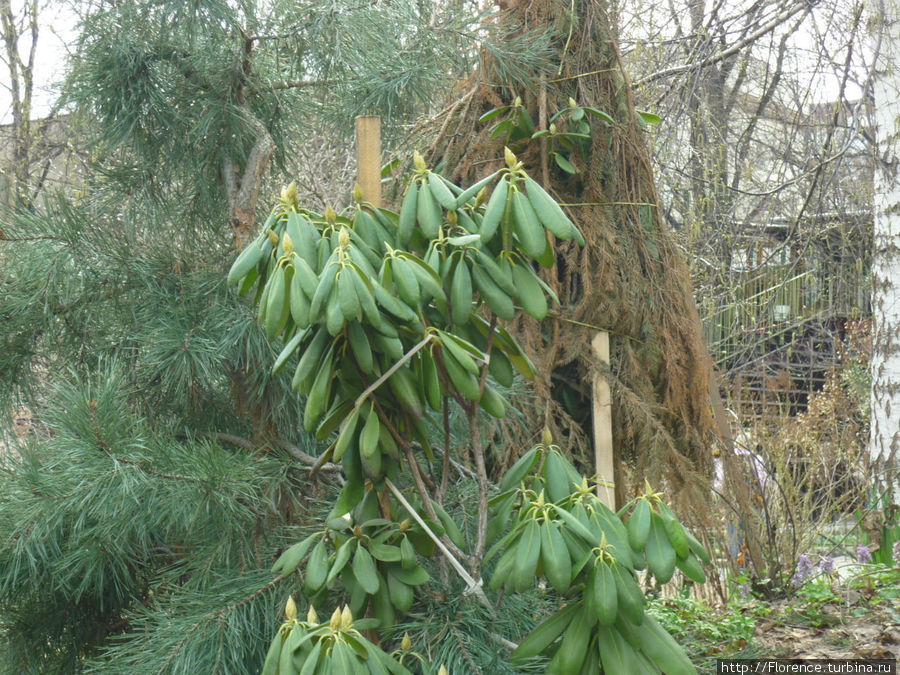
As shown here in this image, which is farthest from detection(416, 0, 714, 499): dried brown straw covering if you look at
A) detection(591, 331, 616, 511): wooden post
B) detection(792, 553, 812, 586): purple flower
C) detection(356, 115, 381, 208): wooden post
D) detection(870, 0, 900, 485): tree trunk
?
detection(870, 0, 900, 485): tree trunk

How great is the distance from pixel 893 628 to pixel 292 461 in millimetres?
1943

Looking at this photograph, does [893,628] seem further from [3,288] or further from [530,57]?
[3,288]

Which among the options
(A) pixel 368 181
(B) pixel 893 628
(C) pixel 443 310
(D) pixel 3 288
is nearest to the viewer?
(C) pixel 443 310

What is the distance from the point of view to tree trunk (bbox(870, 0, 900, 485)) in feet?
11.2

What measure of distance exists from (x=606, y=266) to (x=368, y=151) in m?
0.77

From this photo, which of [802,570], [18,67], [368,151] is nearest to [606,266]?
[368,151]

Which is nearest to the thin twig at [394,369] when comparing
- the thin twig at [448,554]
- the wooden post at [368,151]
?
the thin twig at [448,554]

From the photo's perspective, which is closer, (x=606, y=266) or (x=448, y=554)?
(x=448, y=554)

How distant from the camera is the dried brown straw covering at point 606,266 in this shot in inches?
76.0

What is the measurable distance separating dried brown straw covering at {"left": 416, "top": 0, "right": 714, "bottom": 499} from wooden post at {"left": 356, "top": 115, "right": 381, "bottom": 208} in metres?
0.63

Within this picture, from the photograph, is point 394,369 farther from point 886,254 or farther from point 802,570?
point 886,254

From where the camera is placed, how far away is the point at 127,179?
1.69m

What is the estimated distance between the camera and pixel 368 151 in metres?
1.34

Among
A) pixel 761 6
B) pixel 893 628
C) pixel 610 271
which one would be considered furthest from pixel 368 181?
pixel 761 6
